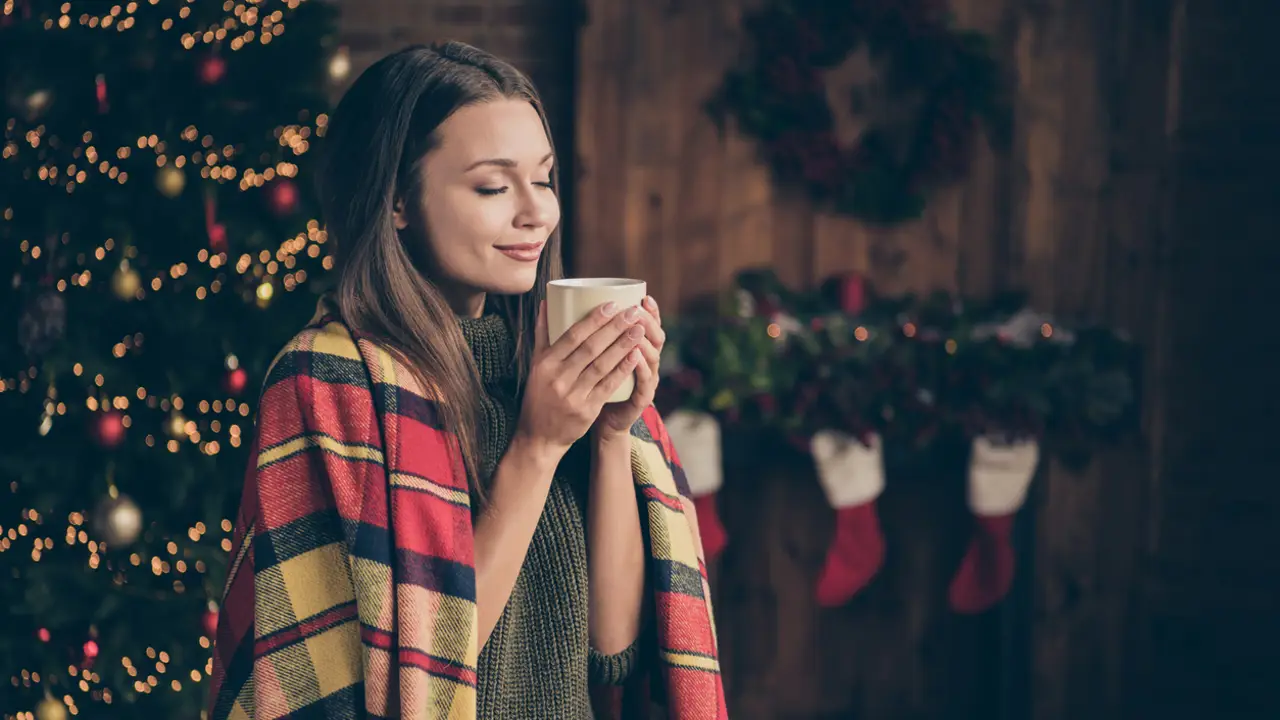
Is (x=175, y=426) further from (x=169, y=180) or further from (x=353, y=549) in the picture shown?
(x=353, y=549)

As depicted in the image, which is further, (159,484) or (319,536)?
(159,484)

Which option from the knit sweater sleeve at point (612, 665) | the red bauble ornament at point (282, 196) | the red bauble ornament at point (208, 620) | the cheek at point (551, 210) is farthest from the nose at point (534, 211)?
the red bauble ornament at point (208, 620)

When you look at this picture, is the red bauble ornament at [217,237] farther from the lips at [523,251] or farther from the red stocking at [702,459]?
the lips at [523,251]

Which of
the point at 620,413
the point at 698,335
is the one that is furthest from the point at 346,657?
the point at 698,335

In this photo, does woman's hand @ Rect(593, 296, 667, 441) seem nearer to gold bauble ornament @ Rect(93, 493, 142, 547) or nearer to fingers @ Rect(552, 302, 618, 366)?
fingers @ Rect(552, 302, 618, 366)

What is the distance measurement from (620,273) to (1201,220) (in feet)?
5.18

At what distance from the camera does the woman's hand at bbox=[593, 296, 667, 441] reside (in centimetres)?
116

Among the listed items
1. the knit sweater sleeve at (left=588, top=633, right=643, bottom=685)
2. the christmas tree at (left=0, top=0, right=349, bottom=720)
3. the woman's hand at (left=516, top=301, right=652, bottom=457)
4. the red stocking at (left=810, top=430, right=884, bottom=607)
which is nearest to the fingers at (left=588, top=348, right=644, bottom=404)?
the woman's hand at (left=516, top=301, right=652, bottom=457)

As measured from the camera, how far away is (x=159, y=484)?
2316mm

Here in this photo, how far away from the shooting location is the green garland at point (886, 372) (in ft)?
9.77

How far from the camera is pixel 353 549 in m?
1.12

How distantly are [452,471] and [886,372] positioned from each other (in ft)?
6.58

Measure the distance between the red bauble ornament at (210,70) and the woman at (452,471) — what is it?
1133mm

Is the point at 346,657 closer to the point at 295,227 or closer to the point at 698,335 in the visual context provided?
the point at 295,227
